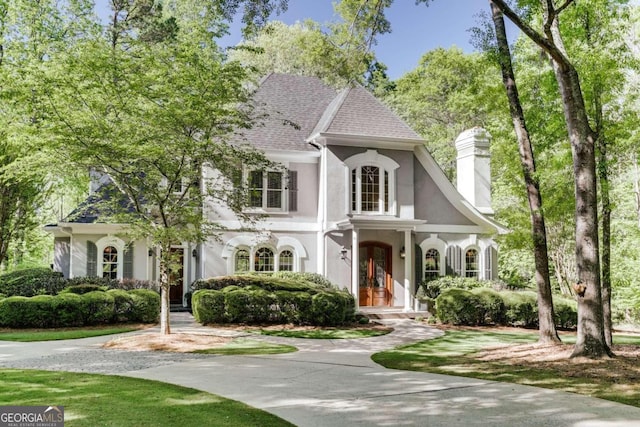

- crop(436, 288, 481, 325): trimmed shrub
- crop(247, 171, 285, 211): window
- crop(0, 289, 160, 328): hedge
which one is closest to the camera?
crop(0, 289, 160, 328): hedge

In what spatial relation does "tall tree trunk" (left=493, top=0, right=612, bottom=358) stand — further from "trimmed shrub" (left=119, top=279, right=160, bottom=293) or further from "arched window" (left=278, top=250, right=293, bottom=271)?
"trimmed shrub" (left=119, top=279, right=160, bottom=293)

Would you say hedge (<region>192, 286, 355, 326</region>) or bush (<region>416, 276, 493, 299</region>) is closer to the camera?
hedge (<region>192, 286, 355, 326</region>)

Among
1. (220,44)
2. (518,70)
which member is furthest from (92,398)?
(518,70)

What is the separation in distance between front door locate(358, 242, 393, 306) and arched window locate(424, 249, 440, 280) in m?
1.45

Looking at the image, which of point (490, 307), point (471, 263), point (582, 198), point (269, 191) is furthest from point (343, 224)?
point (582, 198)

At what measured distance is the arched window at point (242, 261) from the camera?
62.0 feet

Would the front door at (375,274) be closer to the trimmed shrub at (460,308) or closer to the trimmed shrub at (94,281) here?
Result: the trimmed shrub at (460,308)

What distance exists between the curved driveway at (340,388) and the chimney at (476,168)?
11780 mm

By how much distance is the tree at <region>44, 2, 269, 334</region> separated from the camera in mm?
11586

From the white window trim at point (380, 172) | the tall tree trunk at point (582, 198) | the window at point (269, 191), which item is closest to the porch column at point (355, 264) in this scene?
the white window trim at point (380, 172)

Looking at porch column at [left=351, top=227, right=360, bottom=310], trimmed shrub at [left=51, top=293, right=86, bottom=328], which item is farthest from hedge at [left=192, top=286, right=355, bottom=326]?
trimmed shrub at [left=51, top=293, right=86, bottom=328]

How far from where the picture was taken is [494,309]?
16.8 m

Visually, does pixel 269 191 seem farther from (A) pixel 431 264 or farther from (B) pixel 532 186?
(B) pixel 532 186

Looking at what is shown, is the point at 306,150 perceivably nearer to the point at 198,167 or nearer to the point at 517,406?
the point at 198,167
